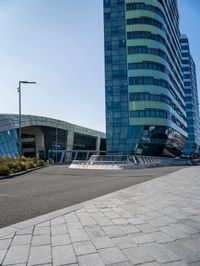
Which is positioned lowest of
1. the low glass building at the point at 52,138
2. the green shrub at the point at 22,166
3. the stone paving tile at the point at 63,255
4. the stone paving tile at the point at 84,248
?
the green shrub at the point at 22,166

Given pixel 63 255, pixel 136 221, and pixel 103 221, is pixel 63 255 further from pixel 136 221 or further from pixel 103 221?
pixel 136 221

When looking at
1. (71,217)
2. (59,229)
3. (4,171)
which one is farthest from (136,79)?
(59,229)

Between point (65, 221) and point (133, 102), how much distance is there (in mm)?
58471

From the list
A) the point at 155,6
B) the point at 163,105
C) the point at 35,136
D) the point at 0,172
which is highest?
the point at 155,6

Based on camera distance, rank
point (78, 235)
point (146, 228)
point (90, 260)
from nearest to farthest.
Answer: point (90, 260) < point (78, 235) < point (146, 228)

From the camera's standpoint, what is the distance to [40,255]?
14.1 ft

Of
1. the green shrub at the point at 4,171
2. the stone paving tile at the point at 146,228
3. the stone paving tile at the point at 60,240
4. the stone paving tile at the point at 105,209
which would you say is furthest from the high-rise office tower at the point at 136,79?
the stone paving tile at the point at 60,240

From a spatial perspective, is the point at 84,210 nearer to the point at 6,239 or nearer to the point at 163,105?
the point at 6,239

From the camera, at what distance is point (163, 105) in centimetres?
6562

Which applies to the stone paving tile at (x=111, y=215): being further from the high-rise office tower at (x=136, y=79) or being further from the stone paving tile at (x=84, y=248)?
the high-rise office tower at (x=136, y=79)

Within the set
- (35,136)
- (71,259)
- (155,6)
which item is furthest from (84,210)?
(35,136)

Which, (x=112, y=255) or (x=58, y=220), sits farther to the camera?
(x=58, y=220)

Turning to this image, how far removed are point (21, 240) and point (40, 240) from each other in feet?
1.16

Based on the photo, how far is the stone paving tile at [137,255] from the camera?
4.01 meters
